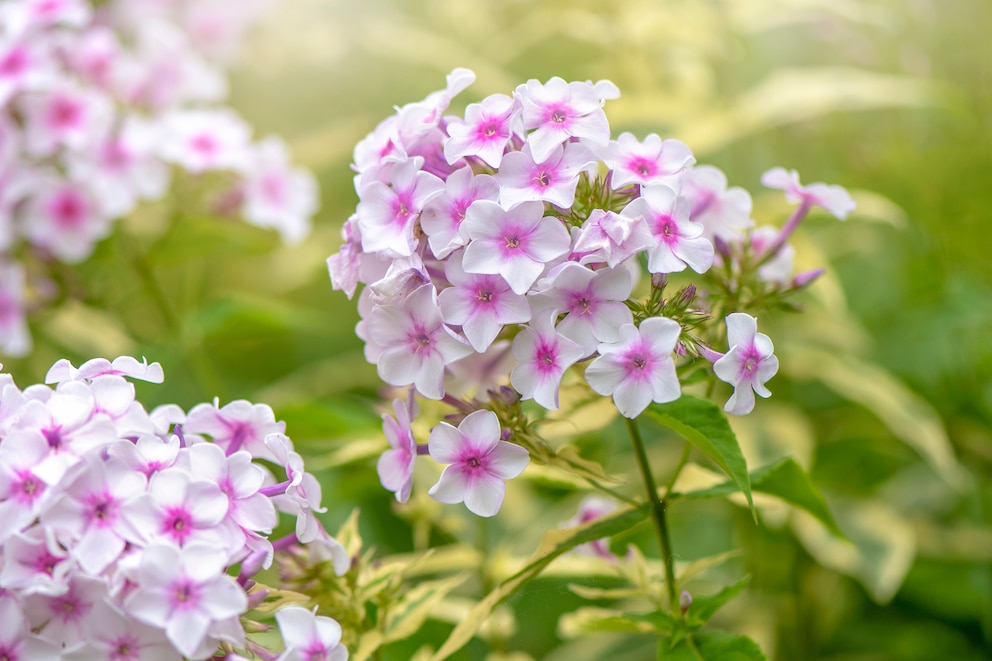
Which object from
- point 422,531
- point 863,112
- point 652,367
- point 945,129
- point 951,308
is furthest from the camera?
point 863,112

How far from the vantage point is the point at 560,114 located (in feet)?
2.10

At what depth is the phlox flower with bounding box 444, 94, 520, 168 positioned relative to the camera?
0.63 meters

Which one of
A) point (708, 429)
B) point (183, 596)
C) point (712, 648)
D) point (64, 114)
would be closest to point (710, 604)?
point (712, 648)

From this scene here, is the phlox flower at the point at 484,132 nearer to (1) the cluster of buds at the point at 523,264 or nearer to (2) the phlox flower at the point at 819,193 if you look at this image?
(1) the cluster of buds at the point at 523,264

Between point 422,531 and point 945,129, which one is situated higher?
point 945,129

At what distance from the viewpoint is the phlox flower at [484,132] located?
0.63m

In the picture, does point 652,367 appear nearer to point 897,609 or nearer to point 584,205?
point 584,205

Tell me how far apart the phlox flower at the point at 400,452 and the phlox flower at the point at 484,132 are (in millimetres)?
168

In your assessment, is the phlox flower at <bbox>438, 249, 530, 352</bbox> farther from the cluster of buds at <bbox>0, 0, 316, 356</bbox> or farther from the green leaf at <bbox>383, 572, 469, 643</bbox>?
the cluster of buds at <bbox>0, 0, 316, 356</bbox>

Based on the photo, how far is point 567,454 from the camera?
2.20 ft

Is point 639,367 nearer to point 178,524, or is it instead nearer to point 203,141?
point 178,524

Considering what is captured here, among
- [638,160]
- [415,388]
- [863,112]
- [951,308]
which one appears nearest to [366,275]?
[415,388]

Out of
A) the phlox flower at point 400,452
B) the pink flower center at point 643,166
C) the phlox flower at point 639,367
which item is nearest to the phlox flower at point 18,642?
the phlox flower at point 400,452

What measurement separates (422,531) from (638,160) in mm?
453
